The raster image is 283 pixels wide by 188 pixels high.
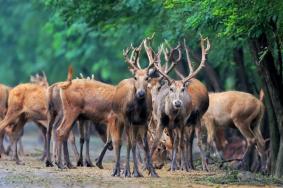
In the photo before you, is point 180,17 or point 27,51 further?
point 27,51

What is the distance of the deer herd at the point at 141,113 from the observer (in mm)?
19469

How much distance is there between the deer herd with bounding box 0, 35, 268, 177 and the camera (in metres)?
19.5

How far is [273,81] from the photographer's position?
65.2ft

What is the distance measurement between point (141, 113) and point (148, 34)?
610 cm

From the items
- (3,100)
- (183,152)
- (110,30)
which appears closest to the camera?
(183,152)

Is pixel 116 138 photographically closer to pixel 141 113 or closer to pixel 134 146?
pixel 134 146

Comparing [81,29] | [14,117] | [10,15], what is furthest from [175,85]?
[10,15]

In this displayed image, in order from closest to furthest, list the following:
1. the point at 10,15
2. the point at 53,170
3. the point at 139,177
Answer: the point at 139,177, the point at 53,170, the point at 10,15

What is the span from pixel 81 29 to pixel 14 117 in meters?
11.4

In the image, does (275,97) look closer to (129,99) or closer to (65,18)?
(129,99)

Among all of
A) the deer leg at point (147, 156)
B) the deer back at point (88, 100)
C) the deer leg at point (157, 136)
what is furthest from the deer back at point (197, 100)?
the deer leg at point (147, 156)

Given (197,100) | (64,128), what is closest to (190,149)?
(197,100)

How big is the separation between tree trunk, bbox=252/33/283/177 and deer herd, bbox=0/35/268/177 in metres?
1.43

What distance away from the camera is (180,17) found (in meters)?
22.6
